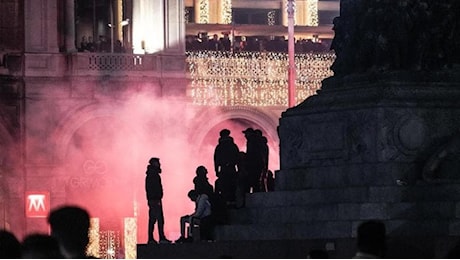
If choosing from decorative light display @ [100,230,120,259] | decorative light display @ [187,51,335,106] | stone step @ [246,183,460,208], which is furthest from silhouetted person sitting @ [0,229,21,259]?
decorative light display @ [187,51,335,106]

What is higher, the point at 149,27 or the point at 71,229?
the point at 149,27

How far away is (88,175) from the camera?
219 feet

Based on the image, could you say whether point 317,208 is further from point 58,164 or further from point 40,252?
point 58,164

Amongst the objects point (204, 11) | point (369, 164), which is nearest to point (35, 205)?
point (204, 11)

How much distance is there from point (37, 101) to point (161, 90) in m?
4.52

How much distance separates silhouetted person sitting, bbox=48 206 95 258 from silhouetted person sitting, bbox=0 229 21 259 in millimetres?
418

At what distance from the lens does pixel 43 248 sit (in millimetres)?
17219

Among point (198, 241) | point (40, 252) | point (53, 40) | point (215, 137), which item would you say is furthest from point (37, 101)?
point (40, 252)

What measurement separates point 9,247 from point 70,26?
1987 inches

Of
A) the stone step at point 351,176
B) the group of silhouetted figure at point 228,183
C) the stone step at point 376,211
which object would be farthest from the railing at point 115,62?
the stone step at point 376,211

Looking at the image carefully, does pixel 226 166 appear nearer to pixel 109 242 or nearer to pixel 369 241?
pixel 369 241

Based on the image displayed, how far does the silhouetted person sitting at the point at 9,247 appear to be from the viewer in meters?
17.5

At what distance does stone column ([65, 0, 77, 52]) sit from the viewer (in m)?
67.2

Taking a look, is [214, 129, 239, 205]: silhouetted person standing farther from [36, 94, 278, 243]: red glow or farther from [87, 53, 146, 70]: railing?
[87, 53, 146, 70]: railing
